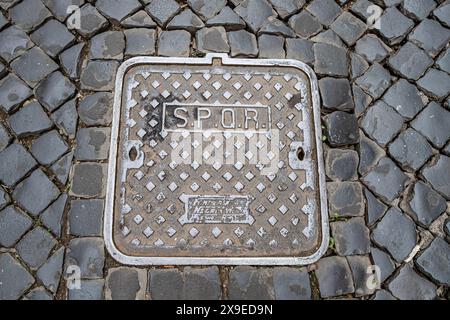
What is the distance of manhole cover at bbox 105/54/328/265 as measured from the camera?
8.63ft

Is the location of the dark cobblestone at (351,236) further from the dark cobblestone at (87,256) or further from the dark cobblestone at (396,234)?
the dark cobblestone at (87,256)

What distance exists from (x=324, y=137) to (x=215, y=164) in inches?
27.7

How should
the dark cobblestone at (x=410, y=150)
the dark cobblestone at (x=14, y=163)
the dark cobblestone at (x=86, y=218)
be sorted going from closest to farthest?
1. the dark cobblestone at (x=86, y=218)
2. the dark cobblestone at (x=14, y=163)
3. the dark cobblestone at (x=410, y=150)

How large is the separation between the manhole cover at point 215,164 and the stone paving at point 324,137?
87mm

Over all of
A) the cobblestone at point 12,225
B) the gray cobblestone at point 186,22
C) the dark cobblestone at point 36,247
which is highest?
the gray cobblestone at point 186,22

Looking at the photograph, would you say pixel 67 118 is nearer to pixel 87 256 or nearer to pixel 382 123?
pixel 87 256

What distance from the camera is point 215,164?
9.00 ft

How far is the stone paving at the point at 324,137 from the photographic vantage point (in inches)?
102

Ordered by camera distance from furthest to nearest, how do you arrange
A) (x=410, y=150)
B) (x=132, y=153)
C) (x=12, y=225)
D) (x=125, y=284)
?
(x=410, y=150), (x=132, y=153), (x=12, y=225), (x=125, y=284)

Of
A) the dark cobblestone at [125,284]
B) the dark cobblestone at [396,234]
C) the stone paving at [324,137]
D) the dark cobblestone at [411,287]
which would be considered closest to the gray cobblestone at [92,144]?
the stone paving at [324,137]

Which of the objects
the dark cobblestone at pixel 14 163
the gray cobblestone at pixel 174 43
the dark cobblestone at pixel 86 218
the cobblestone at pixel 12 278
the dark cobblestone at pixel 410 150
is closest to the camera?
the cobblestone at pixel 12 278

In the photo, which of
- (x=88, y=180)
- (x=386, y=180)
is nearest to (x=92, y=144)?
(x=88, y=180)
